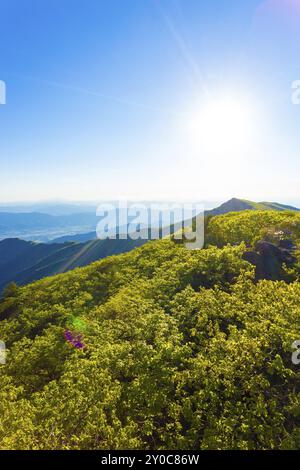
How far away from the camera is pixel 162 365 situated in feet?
55.5

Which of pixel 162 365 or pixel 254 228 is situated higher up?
pixel 254 228

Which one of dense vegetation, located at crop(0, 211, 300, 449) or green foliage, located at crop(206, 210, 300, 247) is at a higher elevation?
green foliage, located at crop(206, 210, 300, 247)

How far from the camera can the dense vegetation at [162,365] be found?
13594mm

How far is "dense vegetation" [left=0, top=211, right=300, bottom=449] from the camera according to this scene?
1359 cm

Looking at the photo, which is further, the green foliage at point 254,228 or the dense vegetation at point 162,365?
the green foliage at point 254,228

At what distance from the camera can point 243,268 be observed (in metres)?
27.1

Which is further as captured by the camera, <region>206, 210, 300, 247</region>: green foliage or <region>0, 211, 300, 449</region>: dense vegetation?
<region>206, 210, 300, 247</region>: green foliage

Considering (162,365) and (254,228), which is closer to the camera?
(162,365)

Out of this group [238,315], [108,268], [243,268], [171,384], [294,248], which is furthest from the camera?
[108,268]

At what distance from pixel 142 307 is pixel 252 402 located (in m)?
11.1

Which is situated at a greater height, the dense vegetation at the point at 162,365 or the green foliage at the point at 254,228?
the green foliage at the point at 254,228

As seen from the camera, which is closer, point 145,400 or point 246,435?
point 246,435
